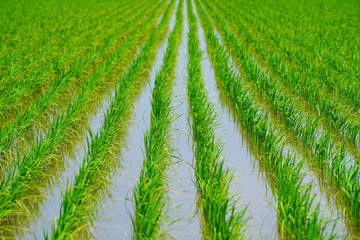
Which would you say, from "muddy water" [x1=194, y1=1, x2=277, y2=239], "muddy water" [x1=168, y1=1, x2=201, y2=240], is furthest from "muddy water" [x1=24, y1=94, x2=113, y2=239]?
"muddy water" [x1=194, y1=1, x2=277, y2=239]

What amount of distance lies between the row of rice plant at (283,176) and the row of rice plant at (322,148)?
21 cm

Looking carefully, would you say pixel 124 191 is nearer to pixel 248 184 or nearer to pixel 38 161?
pixel 38 161

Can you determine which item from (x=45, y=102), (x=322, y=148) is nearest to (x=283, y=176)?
(x=322, y=148)

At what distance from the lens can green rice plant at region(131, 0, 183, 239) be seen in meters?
2.86

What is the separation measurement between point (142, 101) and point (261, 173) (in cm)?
255

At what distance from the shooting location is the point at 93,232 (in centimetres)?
296

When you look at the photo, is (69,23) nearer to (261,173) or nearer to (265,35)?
(265,35)

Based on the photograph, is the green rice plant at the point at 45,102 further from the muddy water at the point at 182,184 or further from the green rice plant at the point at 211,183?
the green rice plant at the point at 211,183

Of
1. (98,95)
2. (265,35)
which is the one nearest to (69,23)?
(265,35)

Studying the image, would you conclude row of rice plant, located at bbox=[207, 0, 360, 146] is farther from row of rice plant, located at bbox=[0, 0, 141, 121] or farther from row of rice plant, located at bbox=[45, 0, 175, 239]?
row of rice plant, located at bbox=[0, 0, 141, 121]

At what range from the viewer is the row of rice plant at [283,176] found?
2.72 meters

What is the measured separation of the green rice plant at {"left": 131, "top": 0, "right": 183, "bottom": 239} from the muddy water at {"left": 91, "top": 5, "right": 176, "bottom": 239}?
0.07 metres

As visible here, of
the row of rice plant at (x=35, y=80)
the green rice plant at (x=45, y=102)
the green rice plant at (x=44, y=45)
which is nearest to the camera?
the green rice plant at (x=45, y=102)

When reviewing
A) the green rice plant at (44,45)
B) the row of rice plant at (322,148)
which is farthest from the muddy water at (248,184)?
the green rice plant at (44,45)
